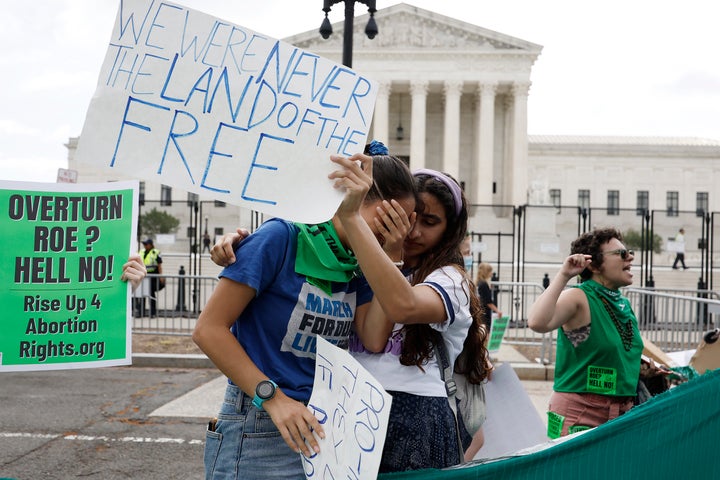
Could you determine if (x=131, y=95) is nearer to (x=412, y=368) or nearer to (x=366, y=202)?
(x=366, y=202)

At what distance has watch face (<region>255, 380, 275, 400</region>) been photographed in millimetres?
1724

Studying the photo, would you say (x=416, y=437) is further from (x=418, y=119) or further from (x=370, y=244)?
(x=418, y=119)

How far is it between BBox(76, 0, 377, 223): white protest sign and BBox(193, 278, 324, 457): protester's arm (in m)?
0.24

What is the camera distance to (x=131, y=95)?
5.78 feet

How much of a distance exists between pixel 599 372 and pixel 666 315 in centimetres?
745

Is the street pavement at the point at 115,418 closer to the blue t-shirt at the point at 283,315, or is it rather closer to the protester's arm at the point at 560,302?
the protester's arm at the point at 560,302

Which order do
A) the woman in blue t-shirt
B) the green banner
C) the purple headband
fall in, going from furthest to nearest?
the purple headband → the green banner → the woman in blue t-shirt

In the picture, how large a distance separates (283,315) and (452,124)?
2066 inches

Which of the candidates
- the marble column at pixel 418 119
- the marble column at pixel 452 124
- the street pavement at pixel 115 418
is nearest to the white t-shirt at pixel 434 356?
the street pavement at pixel 115 418

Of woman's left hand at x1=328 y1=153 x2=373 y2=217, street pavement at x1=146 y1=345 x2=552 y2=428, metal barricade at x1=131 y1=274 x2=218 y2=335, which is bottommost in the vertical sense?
street pavement at x1=146 y1=345 x2=552 y2=428

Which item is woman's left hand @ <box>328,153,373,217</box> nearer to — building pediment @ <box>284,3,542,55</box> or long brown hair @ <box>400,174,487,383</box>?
long brown hair @ <box>400,174,487,383</box>

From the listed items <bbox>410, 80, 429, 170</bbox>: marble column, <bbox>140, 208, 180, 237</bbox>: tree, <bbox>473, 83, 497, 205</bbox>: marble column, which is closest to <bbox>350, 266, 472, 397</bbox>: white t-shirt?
<bbox>140, 208, 180, 237</bbox>: tree

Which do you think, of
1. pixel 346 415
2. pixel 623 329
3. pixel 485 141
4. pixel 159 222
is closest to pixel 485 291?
pixel 623 329

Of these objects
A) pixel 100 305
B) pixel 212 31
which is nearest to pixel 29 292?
pixel 100 305
